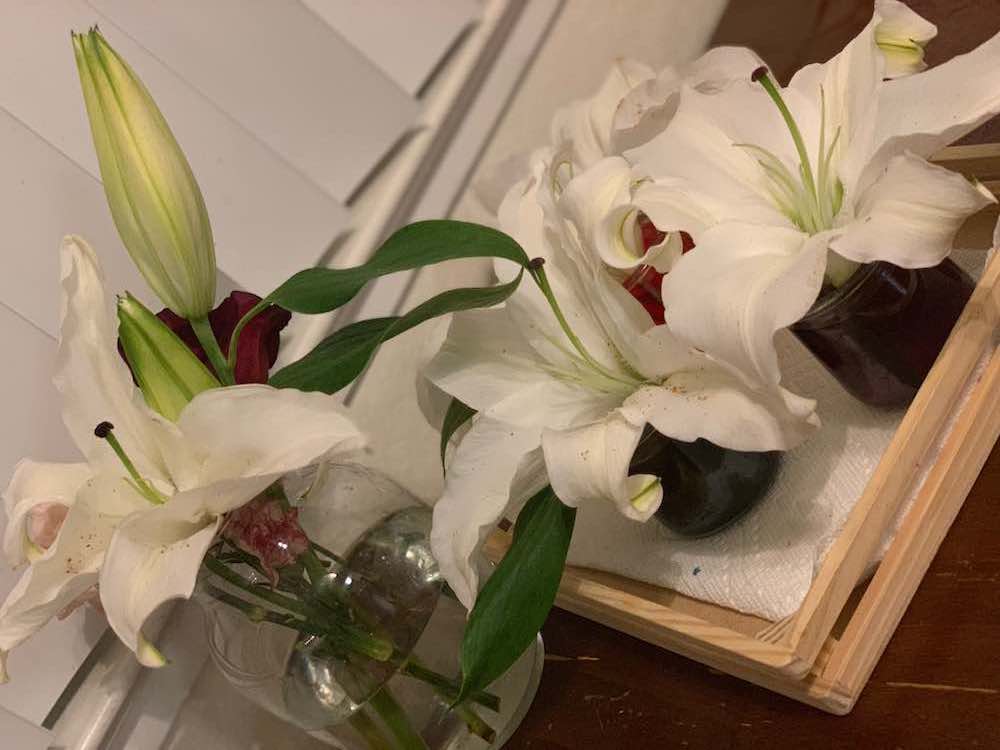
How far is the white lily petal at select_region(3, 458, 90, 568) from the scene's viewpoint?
1.72ft

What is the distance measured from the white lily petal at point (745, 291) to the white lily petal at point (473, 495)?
119 millimetres

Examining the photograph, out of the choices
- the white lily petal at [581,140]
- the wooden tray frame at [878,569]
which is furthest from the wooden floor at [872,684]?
the white lily petal at [581,140]

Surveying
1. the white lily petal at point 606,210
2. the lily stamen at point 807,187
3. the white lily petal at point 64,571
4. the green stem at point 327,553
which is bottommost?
the green stem at point 327,553

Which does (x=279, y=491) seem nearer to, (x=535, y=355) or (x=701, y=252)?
(x=535, y=355)

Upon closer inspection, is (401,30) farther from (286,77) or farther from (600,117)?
(600,117)

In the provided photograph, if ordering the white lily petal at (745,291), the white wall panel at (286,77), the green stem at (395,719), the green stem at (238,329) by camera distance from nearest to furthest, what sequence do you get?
the white lily petal at (745,291), the green stem at (238,329), the green stem at (395,719), the white wall panel at (286,77)

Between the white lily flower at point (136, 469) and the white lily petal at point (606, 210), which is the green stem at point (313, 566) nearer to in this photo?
the white lily flower at point (136, 469)

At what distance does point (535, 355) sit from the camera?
1.89 feet

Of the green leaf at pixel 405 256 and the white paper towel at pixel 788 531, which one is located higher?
the green leaf at pixel 405 256

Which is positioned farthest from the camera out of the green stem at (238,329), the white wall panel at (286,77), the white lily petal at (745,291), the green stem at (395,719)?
the white wall panel at (286,77)

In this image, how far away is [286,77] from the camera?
0.83 meters

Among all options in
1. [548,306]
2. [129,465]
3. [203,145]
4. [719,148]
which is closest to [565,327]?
[548,306]

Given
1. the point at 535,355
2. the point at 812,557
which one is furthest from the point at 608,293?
the point at 812,557

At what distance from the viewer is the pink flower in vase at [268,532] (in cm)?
55
